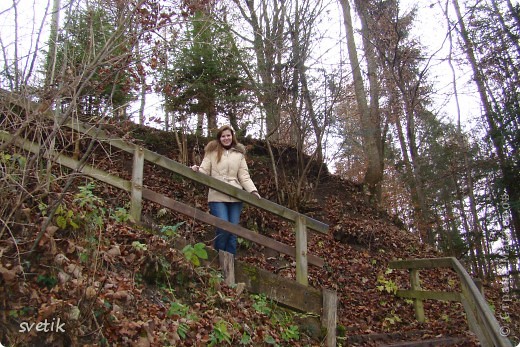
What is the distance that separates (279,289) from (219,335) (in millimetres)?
1457

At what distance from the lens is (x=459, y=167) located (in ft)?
52.1

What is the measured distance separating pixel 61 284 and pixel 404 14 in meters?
15.0

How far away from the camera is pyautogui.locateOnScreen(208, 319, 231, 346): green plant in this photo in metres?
3.78

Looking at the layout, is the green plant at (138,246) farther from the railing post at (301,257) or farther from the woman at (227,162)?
the railing post at (301,257)

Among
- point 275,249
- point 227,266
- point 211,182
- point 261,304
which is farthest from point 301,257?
point 211,182

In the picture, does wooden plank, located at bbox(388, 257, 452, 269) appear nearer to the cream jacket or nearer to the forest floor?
the forest floor

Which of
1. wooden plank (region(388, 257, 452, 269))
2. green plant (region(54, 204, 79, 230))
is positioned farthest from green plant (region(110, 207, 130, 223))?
wooden plank (region(388, 257, 452, 269))

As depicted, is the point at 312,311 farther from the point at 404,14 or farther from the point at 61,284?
the point at 404,14

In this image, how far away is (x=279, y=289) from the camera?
17.0 feet

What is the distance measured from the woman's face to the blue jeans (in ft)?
2.89

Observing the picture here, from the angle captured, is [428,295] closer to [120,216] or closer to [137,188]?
[137,188]

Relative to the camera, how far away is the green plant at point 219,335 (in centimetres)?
378

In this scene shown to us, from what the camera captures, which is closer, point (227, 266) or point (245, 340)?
point (245, 340)

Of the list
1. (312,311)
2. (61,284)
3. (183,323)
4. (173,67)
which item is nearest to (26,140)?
(61,284)
